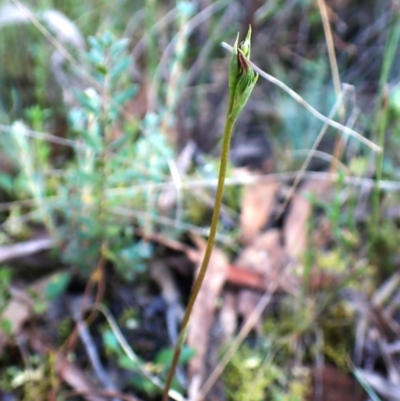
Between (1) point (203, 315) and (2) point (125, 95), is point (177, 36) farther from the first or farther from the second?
(1) point (203, 315)

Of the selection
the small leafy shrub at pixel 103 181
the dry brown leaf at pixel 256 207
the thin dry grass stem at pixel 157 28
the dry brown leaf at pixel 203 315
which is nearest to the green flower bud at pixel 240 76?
the small leafy shrub at pixel 103 181

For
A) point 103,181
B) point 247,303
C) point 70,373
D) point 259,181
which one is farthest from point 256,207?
point 70,373

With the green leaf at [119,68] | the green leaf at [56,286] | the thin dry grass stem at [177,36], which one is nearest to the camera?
the green leaf at [119,68]

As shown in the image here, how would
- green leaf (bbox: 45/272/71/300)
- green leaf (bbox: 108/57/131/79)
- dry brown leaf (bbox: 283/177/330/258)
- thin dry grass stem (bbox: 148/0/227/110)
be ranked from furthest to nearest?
thin dry grass stem (bbox: 148/0/227/110) < dry brown leaf (bbox: 283/177/330/258) < green leaf (bbox: 45/272/71/300) < green leaf (bbox: 108/57/131/79)

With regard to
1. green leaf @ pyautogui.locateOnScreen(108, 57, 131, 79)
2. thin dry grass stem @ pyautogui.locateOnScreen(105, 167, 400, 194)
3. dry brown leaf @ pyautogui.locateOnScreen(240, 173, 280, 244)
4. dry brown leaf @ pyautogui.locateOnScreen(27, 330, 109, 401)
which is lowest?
dry brown leaf @ pyautogui.locateOnScreen(27, 330, 109, 401)

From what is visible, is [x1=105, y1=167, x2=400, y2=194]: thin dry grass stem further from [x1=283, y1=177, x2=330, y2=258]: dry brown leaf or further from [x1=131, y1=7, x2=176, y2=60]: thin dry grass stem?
[x1=131, y1=7, x2=176, y2=60]: thin dry grass stem

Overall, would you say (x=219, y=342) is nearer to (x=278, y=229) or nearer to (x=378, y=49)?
(x=278, y=229)

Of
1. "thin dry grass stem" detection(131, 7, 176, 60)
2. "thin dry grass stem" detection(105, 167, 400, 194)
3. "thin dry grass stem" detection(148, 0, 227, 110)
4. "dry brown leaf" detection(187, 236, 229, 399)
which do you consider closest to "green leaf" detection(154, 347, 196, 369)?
"dry brown leaf" detection(187, 236, 229, 399)

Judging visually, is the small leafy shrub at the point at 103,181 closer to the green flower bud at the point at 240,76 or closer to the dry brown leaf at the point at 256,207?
the dry brown leaf at the point at 256,207
